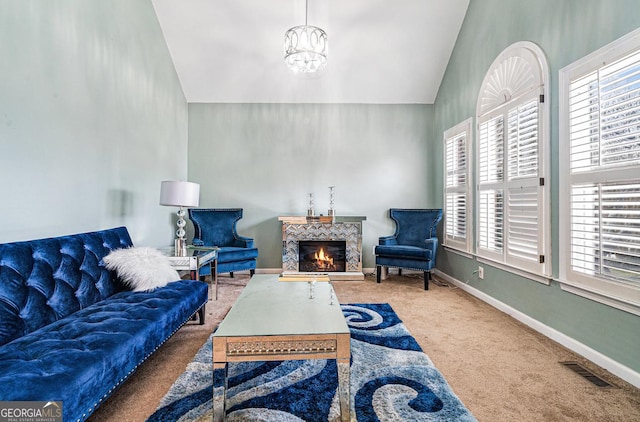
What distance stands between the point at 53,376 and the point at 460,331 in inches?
106

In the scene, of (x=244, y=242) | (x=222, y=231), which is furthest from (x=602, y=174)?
(x=222, y=231)

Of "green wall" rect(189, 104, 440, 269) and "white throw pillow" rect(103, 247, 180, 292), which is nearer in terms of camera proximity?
"white throw pillow" rect(103, 247, 180, 292)

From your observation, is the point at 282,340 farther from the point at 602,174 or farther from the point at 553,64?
the point at 553,64

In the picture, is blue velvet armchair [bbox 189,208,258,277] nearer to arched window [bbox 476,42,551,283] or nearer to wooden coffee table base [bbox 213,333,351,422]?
wooden coffee table base [bbox 213,333,351,422]

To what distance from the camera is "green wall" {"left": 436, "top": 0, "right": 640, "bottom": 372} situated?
6.59ft

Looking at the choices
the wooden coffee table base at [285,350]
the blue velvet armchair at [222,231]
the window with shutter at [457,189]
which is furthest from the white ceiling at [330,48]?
the wooden coffee table base at [285,350]

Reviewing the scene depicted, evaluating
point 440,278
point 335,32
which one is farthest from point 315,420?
point 335,32

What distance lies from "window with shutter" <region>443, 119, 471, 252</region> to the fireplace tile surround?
1.21m

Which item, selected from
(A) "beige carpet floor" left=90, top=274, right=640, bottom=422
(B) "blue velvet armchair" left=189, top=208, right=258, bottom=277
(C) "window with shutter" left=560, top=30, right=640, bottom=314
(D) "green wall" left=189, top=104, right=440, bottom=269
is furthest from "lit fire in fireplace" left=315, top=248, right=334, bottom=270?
(C) "window with shutter" left=560, top=30, right=640, bottom=314

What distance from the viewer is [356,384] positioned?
1854 millimetres

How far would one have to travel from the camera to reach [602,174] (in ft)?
6.88

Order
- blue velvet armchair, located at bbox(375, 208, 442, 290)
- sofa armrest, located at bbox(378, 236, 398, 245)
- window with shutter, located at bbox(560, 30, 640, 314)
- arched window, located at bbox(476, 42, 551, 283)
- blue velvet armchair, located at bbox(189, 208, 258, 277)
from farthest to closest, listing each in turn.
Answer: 1. sofa armrest, located at bbox(378, 236, 398, 245)
2. blue velvet armchair, located at bbox(189, 208, 258, 277)
3. blue velvet armchair, located at bbox(375, 208, 442, 290)
4. arched window, located at bbox(476, 42, 551, 283)
5. window with shutter, located at bbox(560, 30, 640, 314)

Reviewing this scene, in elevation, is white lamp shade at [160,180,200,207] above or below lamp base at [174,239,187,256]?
above

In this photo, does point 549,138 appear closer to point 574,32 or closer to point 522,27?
point 574,32
